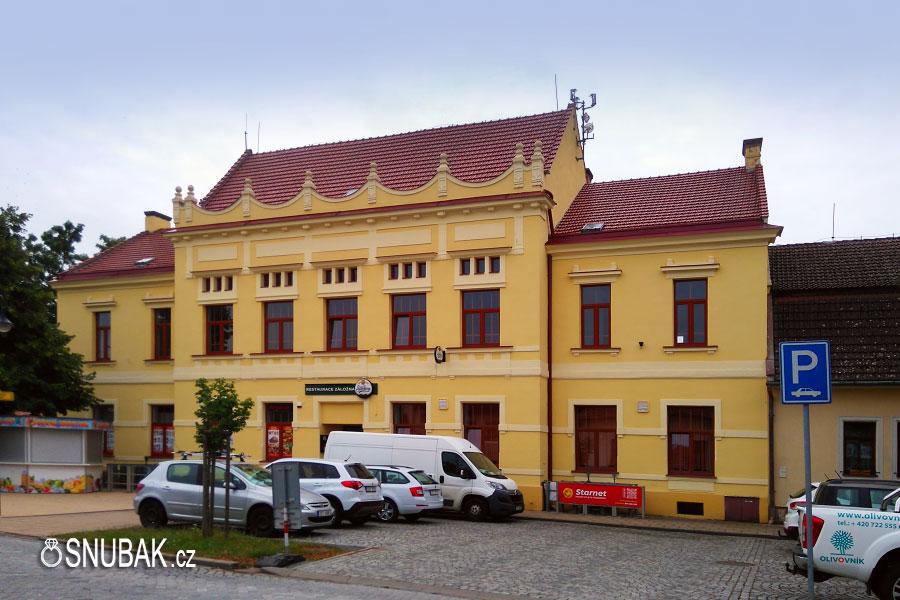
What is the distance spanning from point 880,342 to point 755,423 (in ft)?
13.0

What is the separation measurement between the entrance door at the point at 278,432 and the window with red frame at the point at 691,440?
12.2m

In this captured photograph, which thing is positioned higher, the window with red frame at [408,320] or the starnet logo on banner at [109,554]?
the window with red frame at [408,320]

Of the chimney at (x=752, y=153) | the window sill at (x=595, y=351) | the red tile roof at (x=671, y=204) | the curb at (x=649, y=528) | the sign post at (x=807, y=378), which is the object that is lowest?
the curb at (x=649, y=528)

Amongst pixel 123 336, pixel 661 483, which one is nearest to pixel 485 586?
pixel 661 483

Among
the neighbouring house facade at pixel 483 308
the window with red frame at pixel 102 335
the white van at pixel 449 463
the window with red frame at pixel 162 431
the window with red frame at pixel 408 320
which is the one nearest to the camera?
the white van at pixel 449 463

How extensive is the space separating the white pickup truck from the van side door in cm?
1260

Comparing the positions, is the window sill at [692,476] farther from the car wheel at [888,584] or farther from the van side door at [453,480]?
the car wheel at [888,584]

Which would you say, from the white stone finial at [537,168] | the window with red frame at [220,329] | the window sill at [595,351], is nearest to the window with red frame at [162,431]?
the window with red frame at [220,329]

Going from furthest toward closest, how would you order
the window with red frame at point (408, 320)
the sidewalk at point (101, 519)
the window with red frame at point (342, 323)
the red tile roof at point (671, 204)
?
the window with red frame at point (342, 323) → the window with red frame at point (408, 320) → the red tile roof at point (671, 204) → the sidewalk at point (101, 519)

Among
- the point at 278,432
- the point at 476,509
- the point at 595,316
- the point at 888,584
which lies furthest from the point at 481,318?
the point at 888,584

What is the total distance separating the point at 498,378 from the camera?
2742 centimetres

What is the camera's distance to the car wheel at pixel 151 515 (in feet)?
64.2

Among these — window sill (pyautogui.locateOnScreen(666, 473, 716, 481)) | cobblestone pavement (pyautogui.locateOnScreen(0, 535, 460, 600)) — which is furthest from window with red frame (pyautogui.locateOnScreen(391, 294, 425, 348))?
cobblestone pavement (pyautogui.locateOnScreen(0, 535, 460, 600))

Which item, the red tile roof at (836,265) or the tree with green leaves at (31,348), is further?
the tree with green leaves at (31,348)
